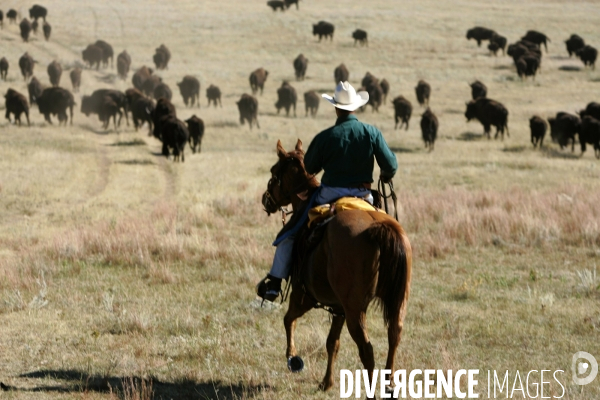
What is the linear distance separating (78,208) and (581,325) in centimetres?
1290

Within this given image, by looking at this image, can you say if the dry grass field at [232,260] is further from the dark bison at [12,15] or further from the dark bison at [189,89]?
the dark bison at [12,15]

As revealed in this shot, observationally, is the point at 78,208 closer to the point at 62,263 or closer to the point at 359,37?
the point at 62,263

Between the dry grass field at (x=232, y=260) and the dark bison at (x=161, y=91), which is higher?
the dry grass field at (x=232, y=260)

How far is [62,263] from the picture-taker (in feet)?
42.1

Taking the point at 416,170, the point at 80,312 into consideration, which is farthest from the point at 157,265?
the point at 416,170

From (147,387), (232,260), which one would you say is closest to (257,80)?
(232,260)

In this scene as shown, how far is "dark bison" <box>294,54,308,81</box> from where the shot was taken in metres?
51.2

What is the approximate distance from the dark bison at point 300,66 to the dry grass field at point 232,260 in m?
9.61

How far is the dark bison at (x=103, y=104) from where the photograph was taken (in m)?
35.0

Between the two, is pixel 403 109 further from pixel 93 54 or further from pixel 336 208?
pixel 336 208

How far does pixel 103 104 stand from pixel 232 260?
23.8 m

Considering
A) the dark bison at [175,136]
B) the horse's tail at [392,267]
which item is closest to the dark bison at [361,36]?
the dark bison at [175,136]

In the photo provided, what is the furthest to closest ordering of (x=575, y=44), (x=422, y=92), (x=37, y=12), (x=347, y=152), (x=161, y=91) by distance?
(x=37, y=12)
(x=575, y=44)
(x=422, y=92)
(x=161, y=91)
(x=347, y=152)

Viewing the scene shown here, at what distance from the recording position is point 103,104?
35094 millimetres
